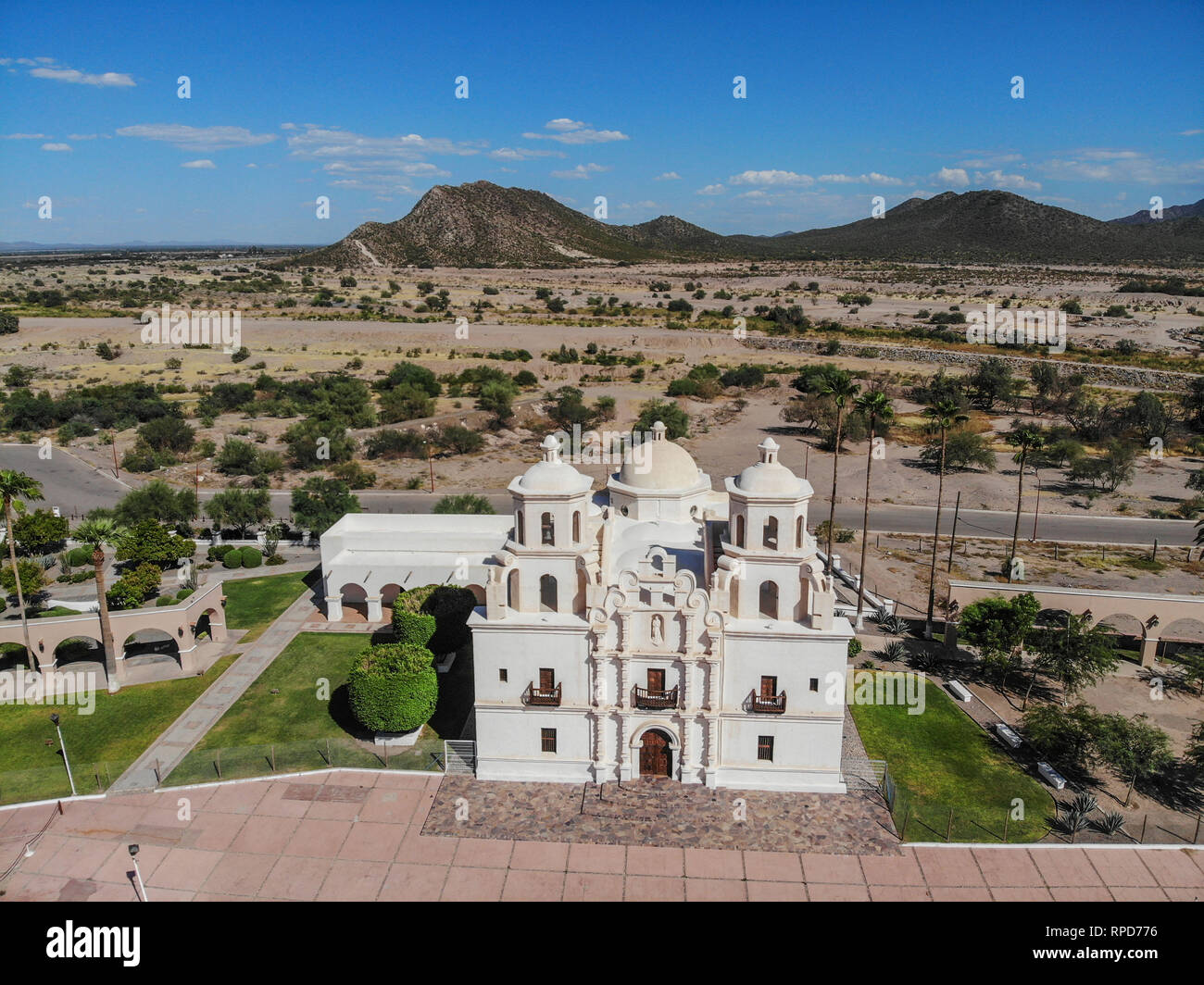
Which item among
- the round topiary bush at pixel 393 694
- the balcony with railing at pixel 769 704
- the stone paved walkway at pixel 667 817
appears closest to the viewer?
the stone paved walkway at pixel 667 817

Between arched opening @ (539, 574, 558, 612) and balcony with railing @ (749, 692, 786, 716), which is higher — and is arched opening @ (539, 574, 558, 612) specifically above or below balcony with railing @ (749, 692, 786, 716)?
above

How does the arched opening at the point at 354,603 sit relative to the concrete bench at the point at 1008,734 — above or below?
above

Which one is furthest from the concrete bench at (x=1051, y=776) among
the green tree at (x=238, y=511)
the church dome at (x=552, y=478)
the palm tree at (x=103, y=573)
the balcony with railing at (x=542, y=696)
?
the green tree at (x=238, y=511)

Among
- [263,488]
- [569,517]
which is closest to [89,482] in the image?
[263,488]

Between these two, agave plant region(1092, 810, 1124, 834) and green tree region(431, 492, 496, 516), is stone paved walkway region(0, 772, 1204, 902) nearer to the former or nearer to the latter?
agave plant region(1092, 810, 1124, 834)

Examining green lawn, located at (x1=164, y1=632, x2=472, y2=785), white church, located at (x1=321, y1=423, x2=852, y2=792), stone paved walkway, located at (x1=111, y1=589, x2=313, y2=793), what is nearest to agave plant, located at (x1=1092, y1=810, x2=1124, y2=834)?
white church, located at (x1=321, y1=423, x2=852, y2=792)

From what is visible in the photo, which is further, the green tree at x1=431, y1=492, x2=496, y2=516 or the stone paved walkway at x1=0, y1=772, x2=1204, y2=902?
the green tree at x1=431, y1=492, x2=496, y2=516

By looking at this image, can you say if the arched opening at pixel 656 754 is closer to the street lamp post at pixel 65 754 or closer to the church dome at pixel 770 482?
the church dome at pixel 770 482

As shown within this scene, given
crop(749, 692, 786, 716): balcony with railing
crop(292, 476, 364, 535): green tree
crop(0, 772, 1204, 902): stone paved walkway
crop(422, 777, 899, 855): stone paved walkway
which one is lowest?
crop(0, 772, 1204, 902): stone paved walkway
